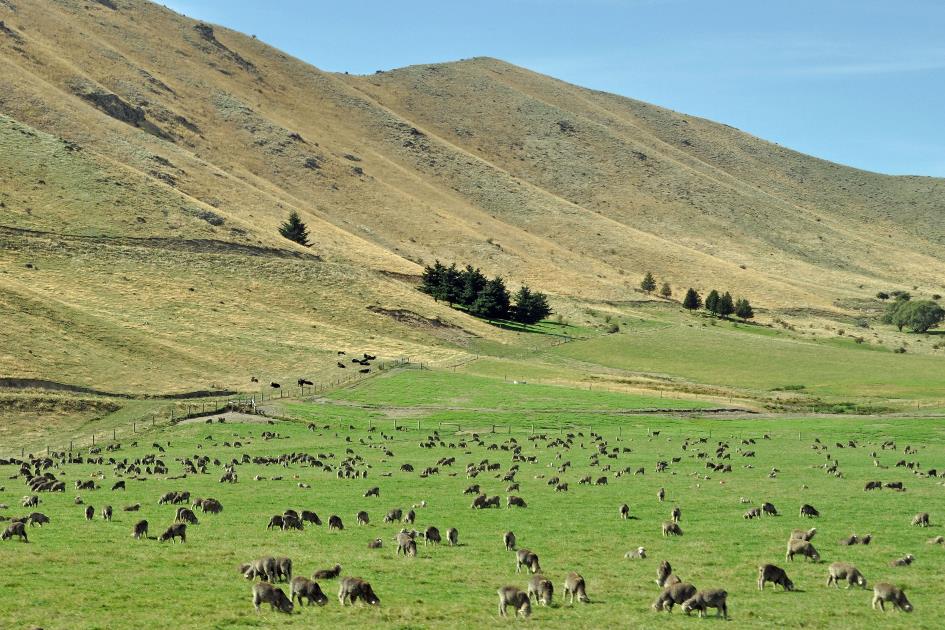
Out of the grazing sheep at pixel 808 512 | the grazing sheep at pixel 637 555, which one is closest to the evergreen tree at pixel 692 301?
the grazing sheep at pixel 808 512

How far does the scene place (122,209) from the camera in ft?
433

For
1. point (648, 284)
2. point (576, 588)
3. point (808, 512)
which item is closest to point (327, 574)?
point (576, 588)

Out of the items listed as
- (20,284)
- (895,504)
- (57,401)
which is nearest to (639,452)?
(895,504)

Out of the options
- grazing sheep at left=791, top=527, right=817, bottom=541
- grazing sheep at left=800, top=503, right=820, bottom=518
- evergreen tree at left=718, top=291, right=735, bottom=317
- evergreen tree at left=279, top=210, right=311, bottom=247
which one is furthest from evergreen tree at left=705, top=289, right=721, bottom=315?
grazing sheep at left=791, top=527, right=817, bottom=541

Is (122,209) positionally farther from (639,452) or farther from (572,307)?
(639,452)

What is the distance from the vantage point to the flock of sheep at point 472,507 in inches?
814

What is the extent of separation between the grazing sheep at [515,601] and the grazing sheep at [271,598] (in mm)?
4290

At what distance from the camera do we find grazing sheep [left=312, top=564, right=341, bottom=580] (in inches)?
896

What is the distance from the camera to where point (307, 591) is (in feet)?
67.8

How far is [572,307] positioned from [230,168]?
244 feet

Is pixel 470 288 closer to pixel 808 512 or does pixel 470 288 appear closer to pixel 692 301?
pixel 692 301

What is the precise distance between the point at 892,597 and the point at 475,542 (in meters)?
11.7

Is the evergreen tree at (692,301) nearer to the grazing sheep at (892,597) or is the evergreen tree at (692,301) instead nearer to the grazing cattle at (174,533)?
the grazing cattle at (174,533)

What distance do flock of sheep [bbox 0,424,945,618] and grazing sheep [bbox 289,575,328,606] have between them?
21 mm
